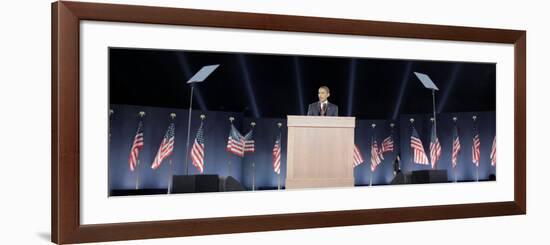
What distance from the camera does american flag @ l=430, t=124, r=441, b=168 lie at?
6.51 meters

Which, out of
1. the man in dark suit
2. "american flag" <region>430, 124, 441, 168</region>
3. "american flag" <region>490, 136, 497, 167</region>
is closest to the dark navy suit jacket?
the man in dark suit

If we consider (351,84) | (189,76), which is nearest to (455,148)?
(351,84)

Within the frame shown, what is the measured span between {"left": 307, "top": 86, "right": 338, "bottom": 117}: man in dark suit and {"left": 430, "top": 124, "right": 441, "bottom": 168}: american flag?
3.21 ft

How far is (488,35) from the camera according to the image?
656 cm

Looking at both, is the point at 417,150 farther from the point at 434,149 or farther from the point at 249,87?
the point at 249,87

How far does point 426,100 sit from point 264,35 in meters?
1.61

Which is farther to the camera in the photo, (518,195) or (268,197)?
(518,195)

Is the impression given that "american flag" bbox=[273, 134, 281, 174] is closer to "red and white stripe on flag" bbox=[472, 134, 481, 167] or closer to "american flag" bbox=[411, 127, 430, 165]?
"american flag" bbox=[411, 127, 430, 165]

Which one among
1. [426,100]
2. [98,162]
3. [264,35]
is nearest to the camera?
[98,162]

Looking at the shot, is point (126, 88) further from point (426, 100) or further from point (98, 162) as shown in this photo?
point (426, 100)

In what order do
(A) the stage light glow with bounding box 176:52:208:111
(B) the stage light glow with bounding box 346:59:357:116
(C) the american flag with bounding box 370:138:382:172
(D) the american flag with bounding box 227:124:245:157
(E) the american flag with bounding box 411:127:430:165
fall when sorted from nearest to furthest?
1. (A) the stage light glow with bounding box 176:52:208:111
2. (D) the american flag with bounding box 227:124:245:157
3. (B) the stage light glow with bounding box 346:59:357:116
4. (C) the american flag with bounding box 370:138:382:172
5. (E) the american flag with bounding box 411:127:430:165

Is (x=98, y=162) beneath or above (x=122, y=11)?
beneath

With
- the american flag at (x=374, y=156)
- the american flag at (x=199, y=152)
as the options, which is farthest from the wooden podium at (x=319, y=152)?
the american flag at (x=199, y=152)

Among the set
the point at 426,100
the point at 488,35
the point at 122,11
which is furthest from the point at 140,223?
the point at 488,35
